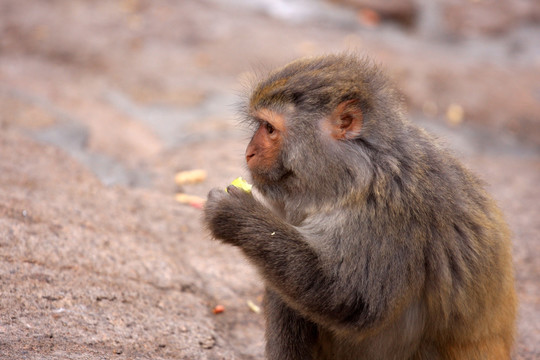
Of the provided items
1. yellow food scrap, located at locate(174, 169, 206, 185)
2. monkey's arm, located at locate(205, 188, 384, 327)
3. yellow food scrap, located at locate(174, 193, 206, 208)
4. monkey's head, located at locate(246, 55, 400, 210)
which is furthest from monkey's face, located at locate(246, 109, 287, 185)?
yellow food scrap, located at locate(174, 169, 206, 185)

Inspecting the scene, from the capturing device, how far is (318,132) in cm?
329

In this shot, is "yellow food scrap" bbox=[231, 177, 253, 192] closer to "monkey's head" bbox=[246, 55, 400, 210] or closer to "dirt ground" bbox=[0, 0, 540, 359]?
"monkey's head" bbox=[246, 55, 400, 210]

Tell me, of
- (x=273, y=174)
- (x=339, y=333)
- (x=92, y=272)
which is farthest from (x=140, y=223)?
(x=339, y=333)

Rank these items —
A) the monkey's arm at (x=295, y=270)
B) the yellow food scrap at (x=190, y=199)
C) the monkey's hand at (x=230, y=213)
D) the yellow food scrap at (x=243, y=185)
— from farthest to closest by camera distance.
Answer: the yellow food scrap at (x=190, y=199), the yellow food scrap at (x=243, y=185), the monkey's hand at (x=230, y=213), the monkey's arm at (x=295, y=270)

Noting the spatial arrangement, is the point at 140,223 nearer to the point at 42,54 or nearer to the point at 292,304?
the point at 292,304

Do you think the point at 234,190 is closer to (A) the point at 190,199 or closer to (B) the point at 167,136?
(A) the point at 190,199

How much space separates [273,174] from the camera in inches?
132

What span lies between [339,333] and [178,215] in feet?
7.84

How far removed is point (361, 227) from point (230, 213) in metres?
Answer: 0.63

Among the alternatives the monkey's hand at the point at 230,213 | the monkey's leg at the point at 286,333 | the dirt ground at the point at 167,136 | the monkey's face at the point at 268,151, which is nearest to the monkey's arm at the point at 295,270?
the monkey's hand at the point at 230,213

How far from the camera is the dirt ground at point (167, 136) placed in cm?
382

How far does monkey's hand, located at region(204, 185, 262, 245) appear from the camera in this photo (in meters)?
3.20

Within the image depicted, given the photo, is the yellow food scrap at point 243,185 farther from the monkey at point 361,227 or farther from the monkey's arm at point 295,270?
the monkey's arm at point 295,270

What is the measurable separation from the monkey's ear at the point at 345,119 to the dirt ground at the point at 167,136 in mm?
817
